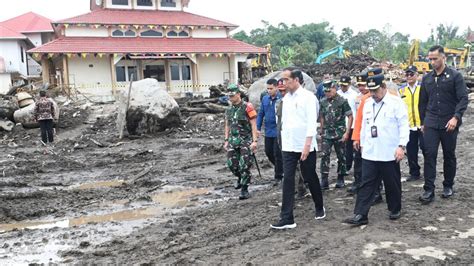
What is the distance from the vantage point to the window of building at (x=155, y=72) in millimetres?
32759

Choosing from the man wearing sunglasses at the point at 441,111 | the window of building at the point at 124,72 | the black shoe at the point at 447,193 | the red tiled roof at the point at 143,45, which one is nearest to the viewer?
the man wearing sunglasses at the point at 441,111

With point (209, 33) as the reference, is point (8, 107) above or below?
below

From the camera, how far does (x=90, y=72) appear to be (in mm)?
30328

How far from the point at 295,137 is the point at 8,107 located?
16.3 metres

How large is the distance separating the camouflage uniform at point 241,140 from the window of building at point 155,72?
84.9 ft

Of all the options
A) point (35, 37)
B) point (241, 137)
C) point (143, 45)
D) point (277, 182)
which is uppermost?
point (35, 37)

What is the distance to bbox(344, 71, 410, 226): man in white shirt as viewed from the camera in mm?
5418

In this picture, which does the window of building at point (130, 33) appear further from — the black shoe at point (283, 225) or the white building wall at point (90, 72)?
the black shoe at point (283, 225)

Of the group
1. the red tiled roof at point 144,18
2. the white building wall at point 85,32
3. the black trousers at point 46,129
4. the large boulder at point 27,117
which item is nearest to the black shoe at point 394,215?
the black trousers at point 46,129

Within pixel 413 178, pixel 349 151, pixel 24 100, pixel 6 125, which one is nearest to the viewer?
pixel 413 178

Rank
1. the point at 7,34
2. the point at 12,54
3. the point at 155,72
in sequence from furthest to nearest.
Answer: the point at 12,54, the point at 7,34, the point at 155,72

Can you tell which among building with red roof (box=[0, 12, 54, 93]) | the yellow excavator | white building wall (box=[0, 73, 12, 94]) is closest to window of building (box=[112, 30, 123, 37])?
white building wall (box=[0, 73, 12, 94])

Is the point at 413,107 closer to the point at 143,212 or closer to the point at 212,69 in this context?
the point at 143,212

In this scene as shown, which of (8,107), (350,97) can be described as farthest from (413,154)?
(8,107)
